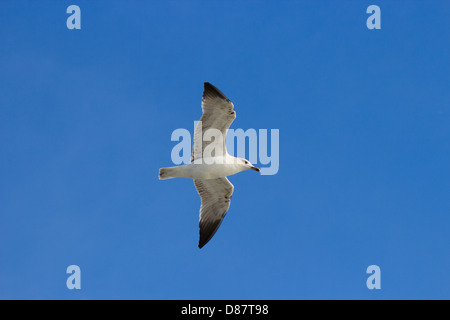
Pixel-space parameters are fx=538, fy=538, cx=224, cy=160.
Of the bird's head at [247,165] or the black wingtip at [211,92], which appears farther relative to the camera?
the bird's head at [247,165]

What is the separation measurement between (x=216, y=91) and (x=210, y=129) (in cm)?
74

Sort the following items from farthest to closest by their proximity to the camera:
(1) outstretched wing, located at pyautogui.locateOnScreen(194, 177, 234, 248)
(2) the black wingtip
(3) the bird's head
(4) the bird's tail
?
1. (1) outstretched wing, located at pyautogui.locateOnScreen(194, 177, 234, 248)
2. (3) the bird's head
3. (4) the bird's tail
4. (2) the black wingtip

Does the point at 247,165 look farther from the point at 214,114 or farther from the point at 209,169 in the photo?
the point at 214,114

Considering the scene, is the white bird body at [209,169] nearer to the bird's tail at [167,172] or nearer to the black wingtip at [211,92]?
the bird's tail at [167,172]

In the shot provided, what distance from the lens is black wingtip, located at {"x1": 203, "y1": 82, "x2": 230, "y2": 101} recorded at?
949 cm

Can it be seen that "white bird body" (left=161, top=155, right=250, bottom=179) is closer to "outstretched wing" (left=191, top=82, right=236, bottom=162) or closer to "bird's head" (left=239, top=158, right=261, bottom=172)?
"bird's head" (left=239, top=158, right=261, bottom=172)

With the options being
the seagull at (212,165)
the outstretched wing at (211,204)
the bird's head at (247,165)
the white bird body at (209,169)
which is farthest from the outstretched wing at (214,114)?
the outstretched wing at (211,204)


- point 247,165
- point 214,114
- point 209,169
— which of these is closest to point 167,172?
point 209,169

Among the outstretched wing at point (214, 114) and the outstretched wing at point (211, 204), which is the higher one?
the outstretched wing at point (214, 114)

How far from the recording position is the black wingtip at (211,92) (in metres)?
9.49

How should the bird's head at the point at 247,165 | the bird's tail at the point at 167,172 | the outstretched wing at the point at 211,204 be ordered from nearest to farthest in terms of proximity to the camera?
the bird's tail at the point at 167,172, the bird's head at the point at 247,165, the outstretched wing at the point at 211,204

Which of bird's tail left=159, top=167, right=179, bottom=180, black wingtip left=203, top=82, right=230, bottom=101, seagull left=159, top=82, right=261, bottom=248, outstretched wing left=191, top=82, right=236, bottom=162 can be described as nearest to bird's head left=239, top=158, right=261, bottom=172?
seagull left=159, top=82, right=261, bottom=248

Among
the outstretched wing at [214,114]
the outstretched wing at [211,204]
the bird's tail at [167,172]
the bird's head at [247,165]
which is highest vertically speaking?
the outstretched wing at [214,114]

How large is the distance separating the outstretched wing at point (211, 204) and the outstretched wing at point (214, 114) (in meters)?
1.03
